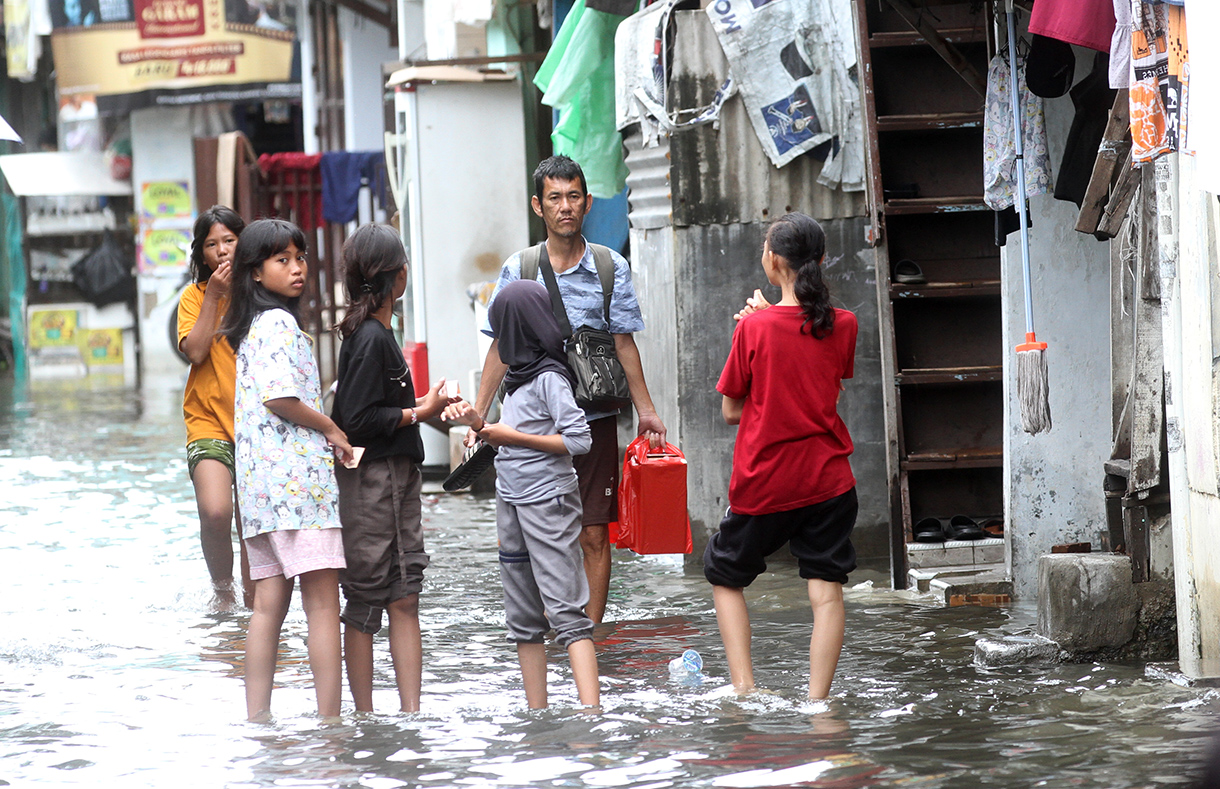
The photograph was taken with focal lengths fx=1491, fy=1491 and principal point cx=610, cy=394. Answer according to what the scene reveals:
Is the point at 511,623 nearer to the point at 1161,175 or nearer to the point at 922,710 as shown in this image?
the point at 922,710

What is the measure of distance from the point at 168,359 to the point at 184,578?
19.3 metres

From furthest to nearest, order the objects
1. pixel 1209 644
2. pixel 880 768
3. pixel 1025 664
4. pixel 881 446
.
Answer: pixel 881 446 → pixel 1025 664 → pixel 1209 644 → pixel 880 768

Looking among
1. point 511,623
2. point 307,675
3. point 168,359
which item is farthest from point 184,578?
point 168,359

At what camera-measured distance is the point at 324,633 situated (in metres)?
4.94

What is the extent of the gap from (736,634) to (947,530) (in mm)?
2901

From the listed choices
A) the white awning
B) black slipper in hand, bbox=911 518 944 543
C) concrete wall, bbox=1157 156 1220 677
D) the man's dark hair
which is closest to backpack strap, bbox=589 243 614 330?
the man's dark hair

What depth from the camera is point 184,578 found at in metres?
8.30

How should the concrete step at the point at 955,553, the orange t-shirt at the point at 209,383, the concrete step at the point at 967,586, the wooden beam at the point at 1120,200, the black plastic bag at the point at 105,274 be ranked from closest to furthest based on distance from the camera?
the wooden beam at the point at 1120,200 → the orange t-shirt at the point at 209,383 → the concrete step at the point at 967,586 → the concrete step at the point at 955,553 → the black plastic bag at the point at 105,274

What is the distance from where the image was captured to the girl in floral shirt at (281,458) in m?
4.81

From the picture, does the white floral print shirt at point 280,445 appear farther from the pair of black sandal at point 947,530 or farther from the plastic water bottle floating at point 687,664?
the pair of black sandal at point 947,530

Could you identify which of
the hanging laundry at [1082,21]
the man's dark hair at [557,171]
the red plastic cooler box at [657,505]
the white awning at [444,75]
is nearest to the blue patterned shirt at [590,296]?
the man's dark hair at [557,171]

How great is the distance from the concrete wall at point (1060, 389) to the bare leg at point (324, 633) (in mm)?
3424

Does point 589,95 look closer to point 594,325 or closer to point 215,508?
point 594,325

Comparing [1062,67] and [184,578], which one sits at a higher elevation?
Answer: [1062,67]
